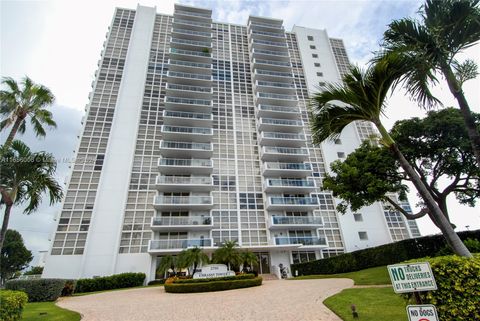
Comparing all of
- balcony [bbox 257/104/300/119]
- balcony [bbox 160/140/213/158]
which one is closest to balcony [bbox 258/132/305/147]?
balcony [bbox 257/104/300/119]

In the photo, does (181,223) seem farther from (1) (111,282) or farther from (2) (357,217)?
(2) (357,217)

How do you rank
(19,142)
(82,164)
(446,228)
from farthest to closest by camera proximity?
(82,164), (19,142), (446,228)

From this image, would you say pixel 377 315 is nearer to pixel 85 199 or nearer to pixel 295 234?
pixel 295 234

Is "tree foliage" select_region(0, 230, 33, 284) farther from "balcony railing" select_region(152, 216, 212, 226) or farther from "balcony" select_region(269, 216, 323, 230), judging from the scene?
"balcony" select_region(269, 216, 323, 230)

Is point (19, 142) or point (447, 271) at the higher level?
point (19, 142)

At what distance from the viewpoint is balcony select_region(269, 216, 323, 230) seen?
28016 millimetres

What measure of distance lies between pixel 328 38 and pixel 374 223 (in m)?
34.0

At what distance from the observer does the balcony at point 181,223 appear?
84.9 ft

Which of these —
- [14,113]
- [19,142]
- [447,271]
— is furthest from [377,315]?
[14,113]

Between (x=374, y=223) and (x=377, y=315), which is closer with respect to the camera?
(x=377, y=315)

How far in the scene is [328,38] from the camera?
45062 mm

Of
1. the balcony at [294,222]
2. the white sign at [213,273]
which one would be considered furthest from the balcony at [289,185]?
the white sign at [213,273]

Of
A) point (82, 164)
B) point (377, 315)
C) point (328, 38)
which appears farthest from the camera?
point (328, 38)

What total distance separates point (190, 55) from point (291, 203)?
89.2ft
